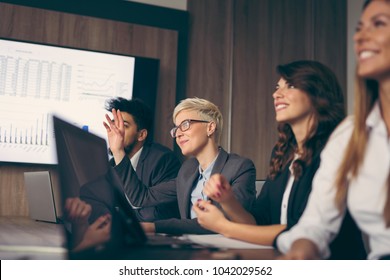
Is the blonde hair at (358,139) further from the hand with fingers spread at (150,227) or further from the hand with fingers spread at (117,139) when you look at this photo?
the hand with fingers spread at (117,139)

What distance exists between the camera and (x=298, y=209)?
1.33 meters

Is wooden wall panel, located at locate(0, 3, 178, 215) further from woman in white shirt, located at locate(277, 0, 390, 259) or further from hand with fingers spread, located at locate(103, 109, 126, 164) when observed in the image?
woman in white shirt, located at locate(277, 0, 390, 259)

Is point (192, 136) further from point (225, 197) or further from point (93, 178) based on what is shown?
point (93, 178)

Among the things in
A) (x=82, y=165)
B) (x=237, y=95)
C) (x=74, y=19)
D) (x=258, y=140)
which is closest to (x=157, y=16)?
(x=74, y=19)

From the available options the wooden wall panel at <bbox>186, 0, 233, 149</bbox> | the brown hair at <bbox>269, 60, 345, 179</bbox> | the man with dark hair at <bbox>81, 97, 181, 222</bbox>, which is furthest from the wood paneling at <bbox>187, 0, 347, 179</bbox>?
the brown hair at <bbox>269, 60, 345, 179</bbox>

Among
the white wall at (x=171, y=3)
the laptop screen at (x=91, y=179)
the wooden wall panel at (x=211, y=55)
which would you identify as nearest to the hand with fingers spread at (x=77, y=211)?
the laptop screen at (x=91, y=179)

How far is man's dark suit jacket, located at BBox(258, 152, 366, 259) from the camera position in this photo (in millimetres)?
1178

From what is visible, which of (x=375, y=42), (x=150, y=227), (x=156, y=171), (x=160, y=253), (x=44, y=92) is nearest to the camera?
(x=375, y=42)

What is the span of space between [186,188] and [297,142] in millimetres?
734

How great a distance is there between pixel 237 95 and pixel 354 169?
295cm

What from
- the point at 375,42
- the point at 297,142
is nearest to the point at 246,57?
the point at 297,142

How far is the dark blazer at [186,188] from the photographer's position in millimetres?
1682

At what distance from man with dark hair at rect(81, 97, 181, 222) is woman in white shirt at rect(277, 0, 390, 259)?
52.5 inches

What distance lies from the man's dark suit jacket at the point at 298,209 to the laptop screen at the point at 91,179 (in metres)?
0.45
